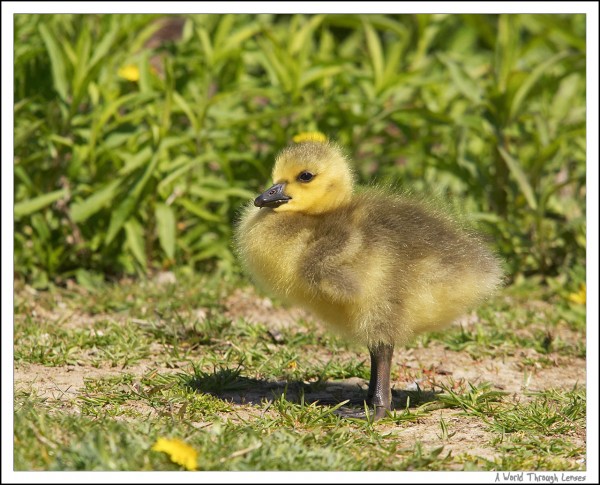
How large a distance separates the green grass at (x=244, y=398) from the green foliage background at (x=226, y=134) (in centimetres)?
59

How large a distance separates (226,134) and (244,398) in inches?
111

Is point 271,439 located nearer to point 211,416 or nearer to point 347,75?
point 211,416

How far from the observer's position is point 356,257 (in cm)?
448

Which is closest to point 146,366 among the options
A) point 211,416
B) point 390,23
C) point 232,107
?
point 211,416

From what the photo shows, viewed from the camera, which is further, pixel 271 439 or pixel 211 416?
pixel 211 416

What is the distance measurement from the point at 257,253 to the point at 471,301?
44.0 inches

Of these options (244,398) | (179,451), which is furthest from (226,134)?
(179,451)

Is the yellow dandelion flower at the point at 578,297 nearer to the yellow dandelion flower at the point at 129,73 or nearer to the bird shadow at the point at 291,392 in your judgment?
the bird shadow at the point at 291,392

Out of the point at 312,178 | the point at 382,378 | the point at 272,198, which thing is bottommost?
the point at 382,378

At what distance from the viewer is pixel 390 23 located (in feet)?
27.2

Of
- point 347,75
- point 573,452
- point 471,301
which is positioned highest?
point 347,75

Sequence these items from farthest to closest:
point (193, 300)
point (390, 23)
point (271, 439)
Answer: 1. point (390, 23)
2. point (193, 300)
3. point (271, 439)

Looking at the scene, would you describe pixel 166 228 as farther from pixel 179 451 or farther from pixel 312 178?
pixel 179 451

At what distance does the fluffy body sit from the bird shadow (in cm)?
49
